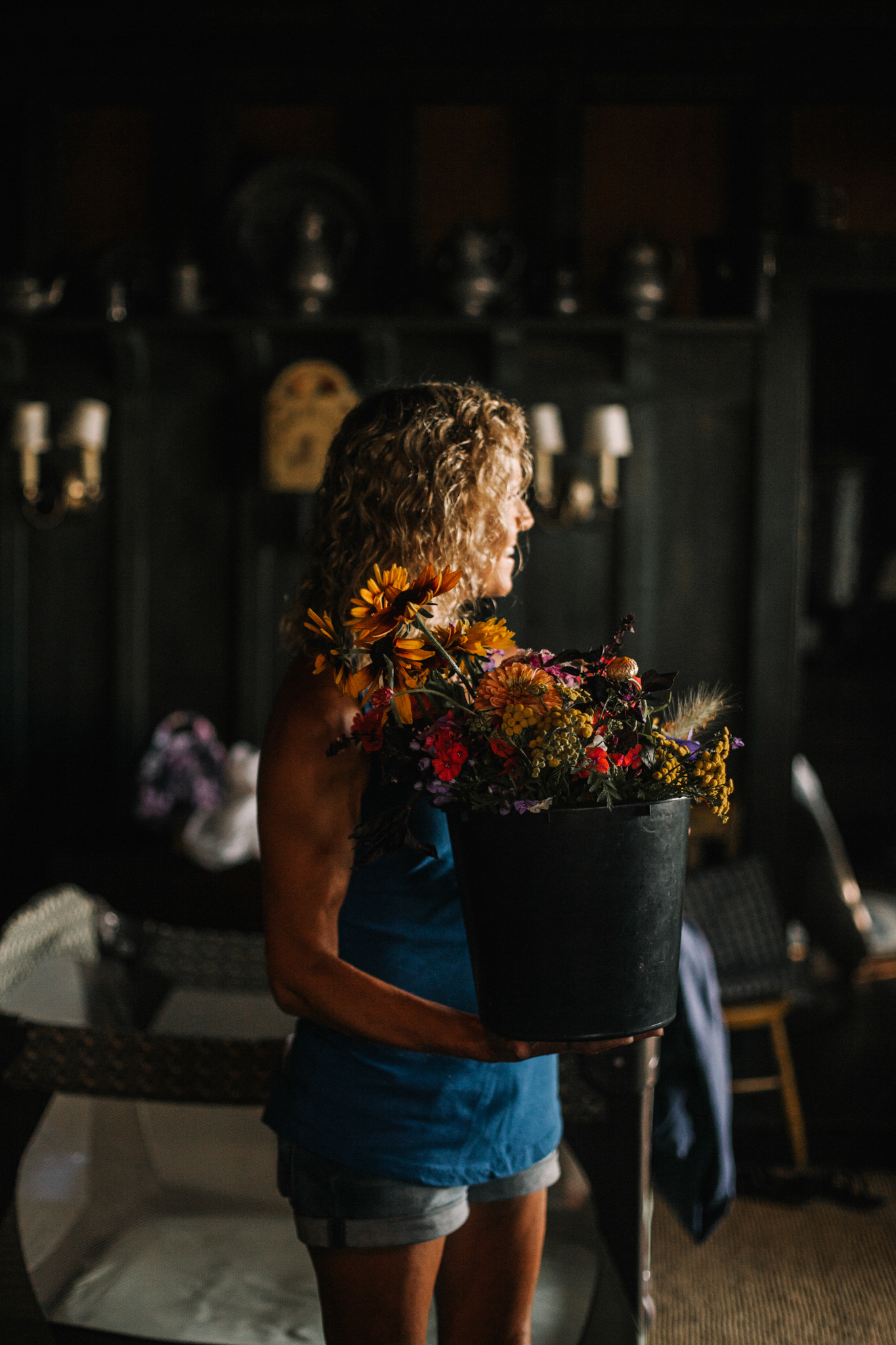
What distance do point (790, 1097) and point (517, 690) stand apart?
2.23m

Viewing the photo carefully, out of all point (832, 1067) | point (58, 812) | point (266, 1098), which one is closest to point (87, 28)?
point (58, 812)

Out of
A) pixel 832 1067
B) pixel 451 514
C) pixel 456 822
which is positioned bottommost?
pixel 832 1067

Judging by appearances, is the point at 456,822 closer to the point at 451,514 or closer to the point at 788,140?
the point at 451,514

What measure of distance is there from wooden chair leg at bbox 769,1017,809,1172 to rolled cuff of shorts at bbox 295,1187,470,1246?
186cm

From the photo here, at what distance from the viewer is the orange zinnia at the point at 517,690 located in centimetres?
81

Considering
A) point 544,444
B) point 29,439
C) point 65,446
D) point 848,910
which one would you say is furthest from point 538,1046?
point 65,446

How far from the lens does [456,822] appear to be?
0.84 meters

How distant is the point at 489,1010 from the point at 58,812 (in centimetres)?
282

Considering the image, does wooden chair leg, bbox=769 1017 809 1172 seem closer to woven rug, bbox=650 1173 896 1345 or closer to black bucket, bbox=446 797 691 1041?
woven rug, bbox=650 1173 896 1345

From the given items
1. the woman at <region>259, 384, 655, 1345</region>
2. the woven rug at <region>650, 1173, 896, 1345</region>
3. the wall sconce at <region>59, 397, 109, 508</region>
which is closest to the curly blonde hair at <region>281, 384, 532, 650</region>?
the woman at <region>259, 384, 655, 1345</region>

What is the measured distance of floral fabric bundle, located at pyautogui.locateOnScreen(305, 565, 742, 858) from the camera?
2.65 feet

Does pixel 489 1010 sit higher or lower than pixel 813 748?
higher

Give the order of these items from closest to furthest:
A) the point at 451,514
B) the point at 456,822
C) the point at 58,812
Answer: the point at 456,822 < the point at 451,514 < the point at 58,812

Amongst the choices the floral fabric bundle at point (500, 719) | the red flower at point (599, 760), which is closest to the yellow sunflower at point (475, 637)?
the floral fabric bundle at point (500, 719)
